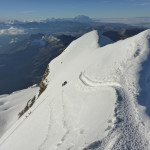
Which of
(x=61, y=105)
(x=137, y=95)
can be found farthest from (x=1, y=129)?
(x=137, y=95)

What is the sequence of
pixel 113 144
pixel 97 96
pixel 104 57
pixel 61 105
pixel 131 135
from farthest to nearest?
pixel 104 57
pixel 61 105
pixel 97 96
pixel 131 135
pixel 113 144

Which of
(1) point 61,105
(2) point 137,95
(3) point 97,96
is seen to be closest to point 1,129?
(1) point 61,105

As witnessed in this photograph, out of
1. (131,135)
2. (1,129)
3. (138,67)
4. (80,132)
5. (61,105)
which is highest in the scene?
(138,67)

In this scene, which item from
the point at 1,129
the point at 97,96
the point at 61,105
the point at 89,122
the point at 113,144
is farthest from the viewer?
the point at 1,129

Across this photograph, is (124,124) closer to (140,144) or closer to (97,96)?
(140,144)

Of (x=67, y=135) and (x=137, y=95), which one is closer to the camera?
(x=67, y=135)

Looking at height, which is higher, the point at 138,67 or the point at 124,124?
the point at 138,67

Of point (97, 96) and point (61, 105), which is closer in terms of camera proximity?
point (97, 96)

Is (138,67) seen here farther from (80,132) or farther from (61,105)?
(80,132)

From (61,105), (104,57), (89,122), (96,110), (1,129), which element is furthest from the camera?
(1,129)

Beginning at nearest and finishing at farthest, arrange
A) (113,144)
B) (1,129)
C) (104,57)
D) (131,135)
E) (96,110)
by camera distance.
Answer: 1. (113,144)
2. (131,135)
3. (96,110)
4. (104,57)
5. (1,129)
